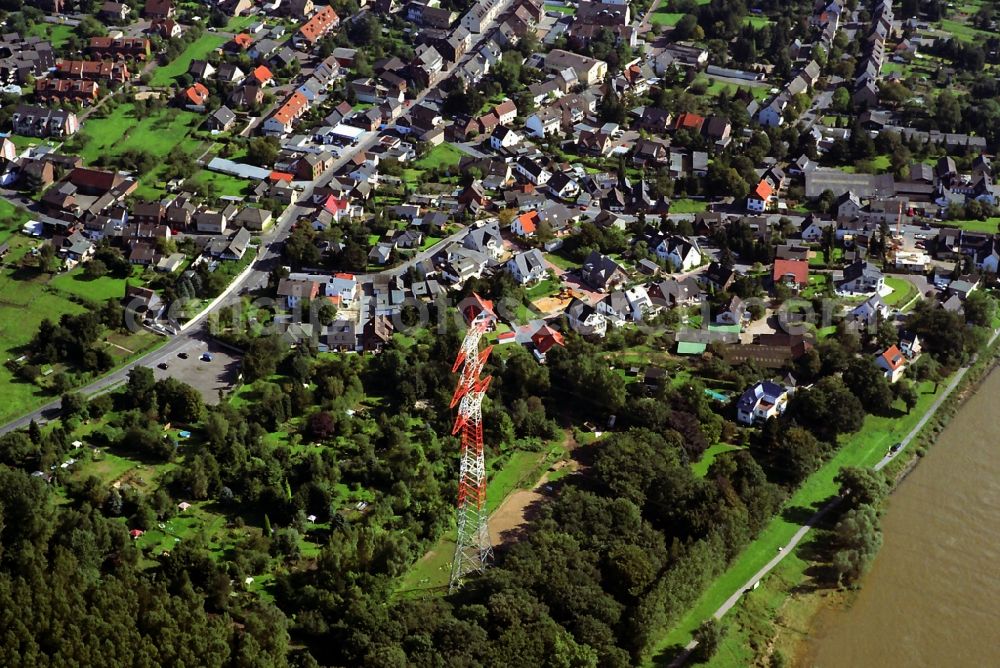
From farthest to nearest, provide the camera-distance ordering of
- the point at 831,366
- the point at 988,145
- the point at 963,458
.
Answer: the point at 988,145 < the point at 831,366 < the point at 963,458

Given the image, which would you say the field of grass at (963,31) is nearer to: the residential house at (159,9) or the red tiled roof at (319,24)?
the red tiled roof at (319,24)

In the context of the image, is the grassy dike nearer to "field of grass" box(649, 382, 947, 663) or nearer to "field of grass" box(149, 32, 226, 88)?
"field of grass" box(649, 382, 947, 663)

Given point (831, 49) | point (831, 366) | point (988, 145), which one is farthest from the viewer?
point (831, 49)

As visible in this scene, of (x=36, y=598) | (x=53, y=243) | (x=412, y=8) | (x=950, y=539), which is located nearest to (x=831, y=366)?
(x=950, y=539)

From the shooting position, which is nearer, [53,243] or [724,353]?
[724,353]

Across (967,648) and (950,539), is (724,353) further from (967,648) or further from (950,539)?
(967,648)

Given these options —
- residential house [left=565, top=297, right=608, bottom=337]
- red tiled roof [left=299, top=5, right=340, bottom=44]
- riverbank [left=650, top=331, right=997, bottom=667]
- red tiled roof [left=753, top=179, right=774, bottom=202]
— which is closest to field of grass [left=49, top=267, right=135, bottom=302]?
residential house [left=565, top=297, right=608, bottom=337]

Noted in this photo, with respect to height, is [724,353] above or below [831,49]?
below
